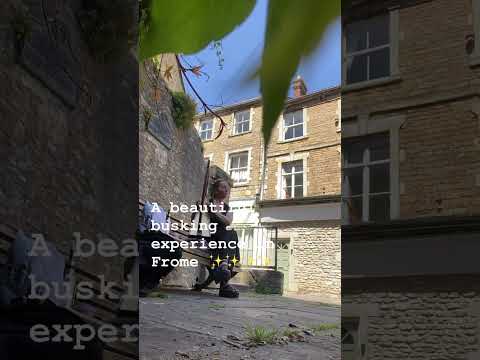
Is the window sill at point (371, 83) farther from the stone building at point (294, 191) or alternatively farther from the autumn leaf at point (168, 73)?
the autumn leaf at point (168, 73)

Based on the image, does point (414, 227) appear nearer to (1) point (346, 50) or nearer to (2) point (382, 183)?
(2) point (382, 183)

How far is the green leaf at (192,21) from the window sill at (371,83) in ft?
0.55

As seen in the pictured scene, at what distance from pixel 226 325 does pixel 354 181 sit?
20 centimetres

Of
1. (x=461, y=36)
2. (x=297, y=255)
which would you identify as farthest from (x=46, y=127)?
(x=461, y=36)

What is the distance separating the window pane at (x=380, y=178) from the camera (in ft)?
1.20

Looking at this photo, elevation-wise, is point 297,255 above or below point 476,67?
below

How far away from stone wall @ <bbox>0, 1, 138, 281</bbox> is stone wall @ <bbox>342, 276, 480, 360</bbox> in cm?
28

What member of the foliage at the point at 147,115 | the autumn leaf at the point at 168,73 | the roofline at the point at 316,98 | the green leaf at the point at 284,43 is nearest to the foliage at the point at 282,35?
the green leaf at the point at 284,43

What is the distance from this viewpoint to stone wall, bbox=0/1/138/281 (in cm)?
56

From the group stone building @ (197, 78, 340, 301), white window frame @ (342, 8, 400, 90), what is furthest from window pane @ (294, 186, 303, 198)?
white window frame @ (342, 8, 400, 90)

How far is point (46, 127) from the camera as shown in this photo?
0.60m

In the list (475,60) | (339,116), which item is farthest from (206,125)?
(475,60)

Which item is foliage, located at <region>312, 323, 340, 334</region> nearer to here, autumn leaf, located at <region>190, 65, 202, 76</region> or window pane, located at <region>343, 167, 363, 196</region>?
window pane, located at <region>343, 167, 363, 196</region>

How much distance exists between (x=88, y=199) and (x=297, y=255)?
28 centimetres
